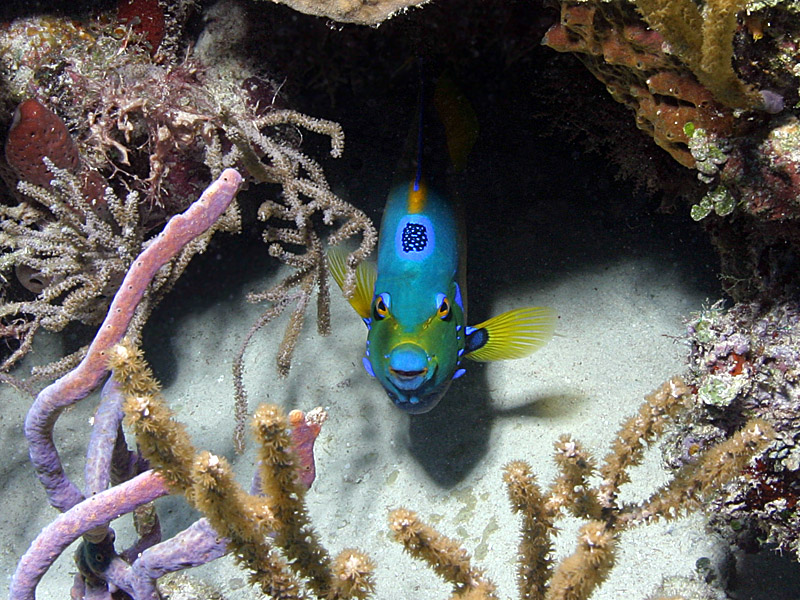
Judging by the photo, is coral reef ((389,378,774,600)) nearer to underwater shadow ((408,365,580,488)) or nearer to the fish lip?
the fish lip

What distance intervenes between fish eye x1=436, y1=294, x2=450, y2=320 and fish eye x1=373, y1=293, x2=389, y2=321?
277mm

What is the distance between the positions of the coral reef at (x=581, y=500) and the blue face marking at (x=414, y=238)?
137 cm

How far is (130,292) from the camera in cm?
216

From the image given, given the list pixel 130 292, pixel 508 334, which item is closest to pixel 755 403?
pixel 508 334

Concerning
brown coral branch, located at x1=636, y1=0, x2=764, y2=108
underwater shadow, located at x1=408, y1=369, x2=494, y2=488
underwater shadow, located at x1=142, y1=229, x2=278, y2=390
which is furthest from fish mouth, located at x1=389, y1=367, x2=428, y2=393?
underwater shadow, located at x1=142, y1=229, x2=278, y2=390

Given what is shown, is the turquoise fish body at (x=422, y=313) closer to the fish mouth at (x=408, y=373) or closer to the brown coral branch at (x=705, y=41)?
the fish mouth at (x=408, y=373)

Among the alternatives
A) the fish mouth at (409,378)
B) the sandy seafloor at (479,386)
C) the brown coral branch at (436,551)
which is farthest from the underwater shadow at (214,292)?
the brown coral branch at (436,551)

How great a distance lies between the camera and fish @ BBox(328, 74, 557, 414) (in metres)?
2.90

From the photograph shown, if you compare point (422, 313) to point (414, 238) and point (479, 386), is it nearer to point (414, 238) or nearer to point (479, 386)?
point (414, 238)

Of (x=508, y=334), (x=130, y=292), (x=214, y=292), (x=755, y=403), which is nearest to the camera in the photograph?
(x=130, y=292)

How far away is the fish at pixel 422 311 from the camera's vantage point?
290 centimetres

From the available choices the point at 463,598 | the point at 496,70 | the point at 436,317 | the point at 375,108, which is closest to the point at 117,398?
the point at 436,317

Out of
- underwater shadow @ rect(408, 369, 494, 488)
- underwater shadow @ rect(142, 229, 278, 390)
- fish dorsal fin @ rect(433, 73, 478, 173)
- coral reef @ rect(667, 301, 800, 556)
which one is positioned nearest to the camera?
coral reef @ rect(667, 301, 800, 556)

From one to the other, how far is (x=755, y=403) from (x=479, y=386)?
1.81 metres
